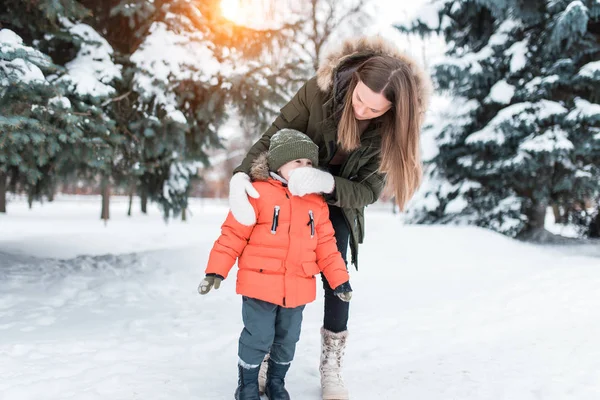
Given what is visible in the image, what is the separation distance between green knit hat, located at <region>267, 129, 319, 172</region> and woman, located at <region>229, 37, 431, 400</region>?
0.13 meters

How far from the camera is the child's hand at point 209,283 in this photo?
1928 millimetres

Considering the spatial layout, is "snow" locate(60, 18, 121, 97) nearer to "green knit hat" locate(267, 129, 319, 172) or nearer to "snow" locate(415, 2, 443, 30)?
"green knit hat" locate(267, 129, 319, 172)

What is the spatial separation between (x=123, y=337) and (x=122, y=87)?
2.67 meters

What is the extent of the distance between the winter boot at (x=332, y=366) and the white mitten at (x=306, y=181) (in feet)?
2.68

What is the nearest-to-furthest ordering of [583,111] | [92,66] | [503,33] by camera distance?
[92,66], [583,111], [503,33]

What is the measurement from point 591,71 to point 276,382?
7.46 meters

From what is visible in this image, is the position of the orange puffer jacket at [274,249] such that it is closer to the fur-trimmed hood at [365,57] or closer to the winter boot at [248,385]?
the winter boot at [248,385]

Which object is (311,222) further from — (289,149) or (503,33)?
(503,33)

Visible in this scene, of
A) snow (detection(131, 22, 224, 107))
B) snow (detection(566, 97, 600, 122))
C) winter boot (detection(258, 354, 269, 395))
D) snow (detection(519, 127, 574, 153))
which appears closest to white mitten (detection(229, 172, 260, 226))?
winter boot (detection(258, 354, 269, 395))

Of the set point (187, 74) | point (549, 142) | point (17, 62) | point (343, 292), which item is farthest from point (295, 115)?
point (549, 142)

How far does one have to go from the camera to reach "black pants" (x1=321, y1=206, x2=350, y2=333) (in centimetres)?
233

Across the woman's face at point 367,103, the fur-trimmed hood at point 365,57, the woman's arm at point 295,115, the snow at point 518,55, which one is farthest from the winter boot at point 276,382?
the snow at point 518,55

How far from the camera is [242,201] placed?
1.99m

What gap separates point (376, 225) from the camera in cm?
782
